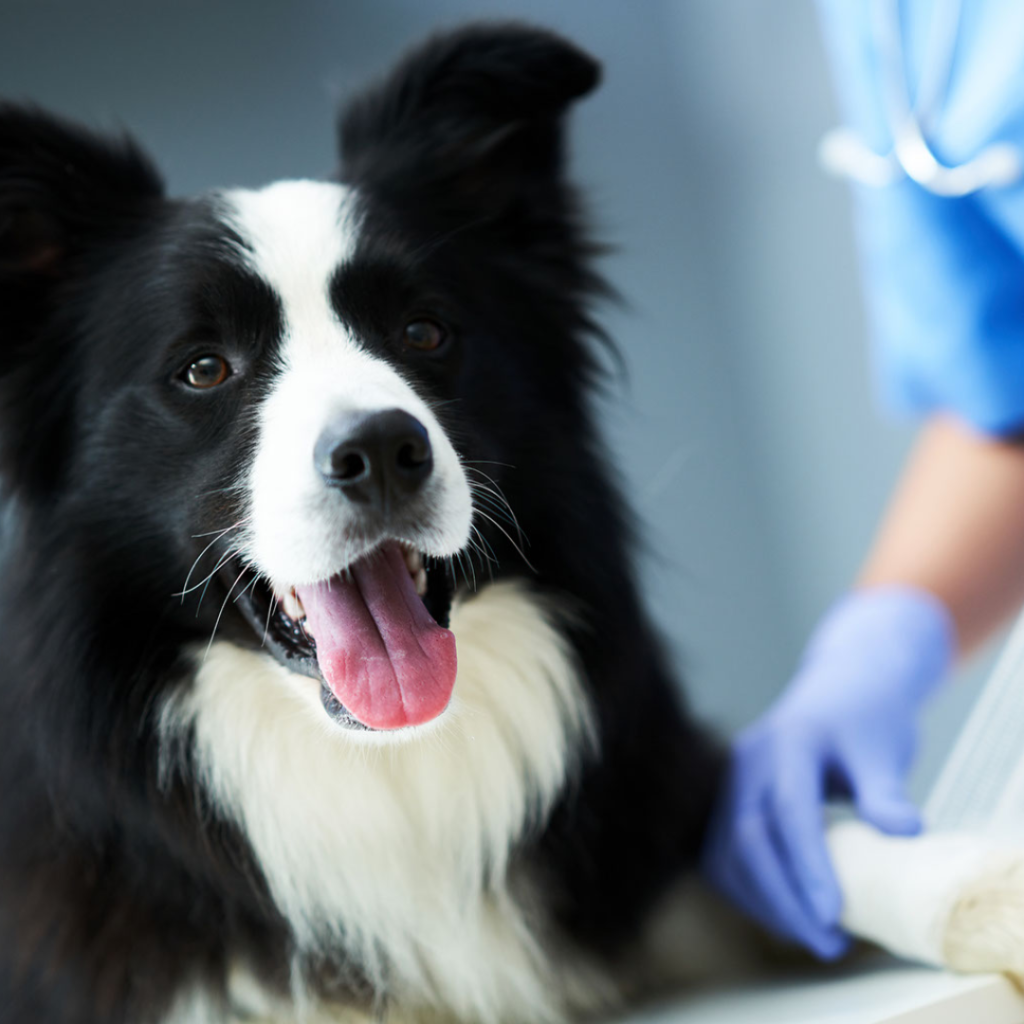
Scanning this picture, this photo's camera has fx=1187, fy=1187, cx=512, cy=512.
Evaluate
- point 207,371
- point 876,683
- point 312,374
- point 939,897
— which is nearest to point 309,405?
point 312,374

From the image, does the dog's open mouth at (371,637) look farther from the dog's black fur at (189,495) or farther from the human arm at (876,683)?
the human arm at (876,683)

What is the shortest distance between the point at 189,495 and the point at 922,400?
4.08 feet

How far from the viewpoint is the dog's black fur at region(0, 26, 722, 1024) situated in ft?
4.67

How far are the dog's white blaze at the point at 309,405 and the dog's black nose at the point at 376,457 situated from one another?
14 millimetres

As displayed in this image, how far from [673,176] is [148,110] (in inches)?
69.2

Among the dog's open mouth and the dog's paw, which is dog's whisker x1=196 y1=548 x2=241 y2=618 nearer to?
the dog's open mouth

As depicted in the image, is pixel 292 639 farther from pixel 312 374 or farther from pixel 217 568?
pixel 312 374

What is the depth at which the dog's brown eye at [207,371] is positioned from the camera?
145 cm

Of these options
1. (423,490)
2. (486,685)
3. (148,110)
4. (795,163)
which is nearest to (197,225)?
(423,490)

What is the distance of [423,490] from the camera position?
1267mm

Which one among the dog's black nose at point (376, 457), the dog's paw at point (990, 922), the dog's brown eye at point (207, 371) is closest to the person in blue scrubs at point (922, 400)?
the dog's paw at point (990, 922)

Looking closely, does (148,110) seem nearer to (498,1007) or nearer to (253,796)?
(253,796)

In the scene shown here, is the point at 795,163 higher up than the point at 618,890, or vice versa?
the point at 795,163

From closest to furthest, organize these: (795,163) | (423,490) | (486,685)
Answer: (423,490)
(486,685)
(795,163)
